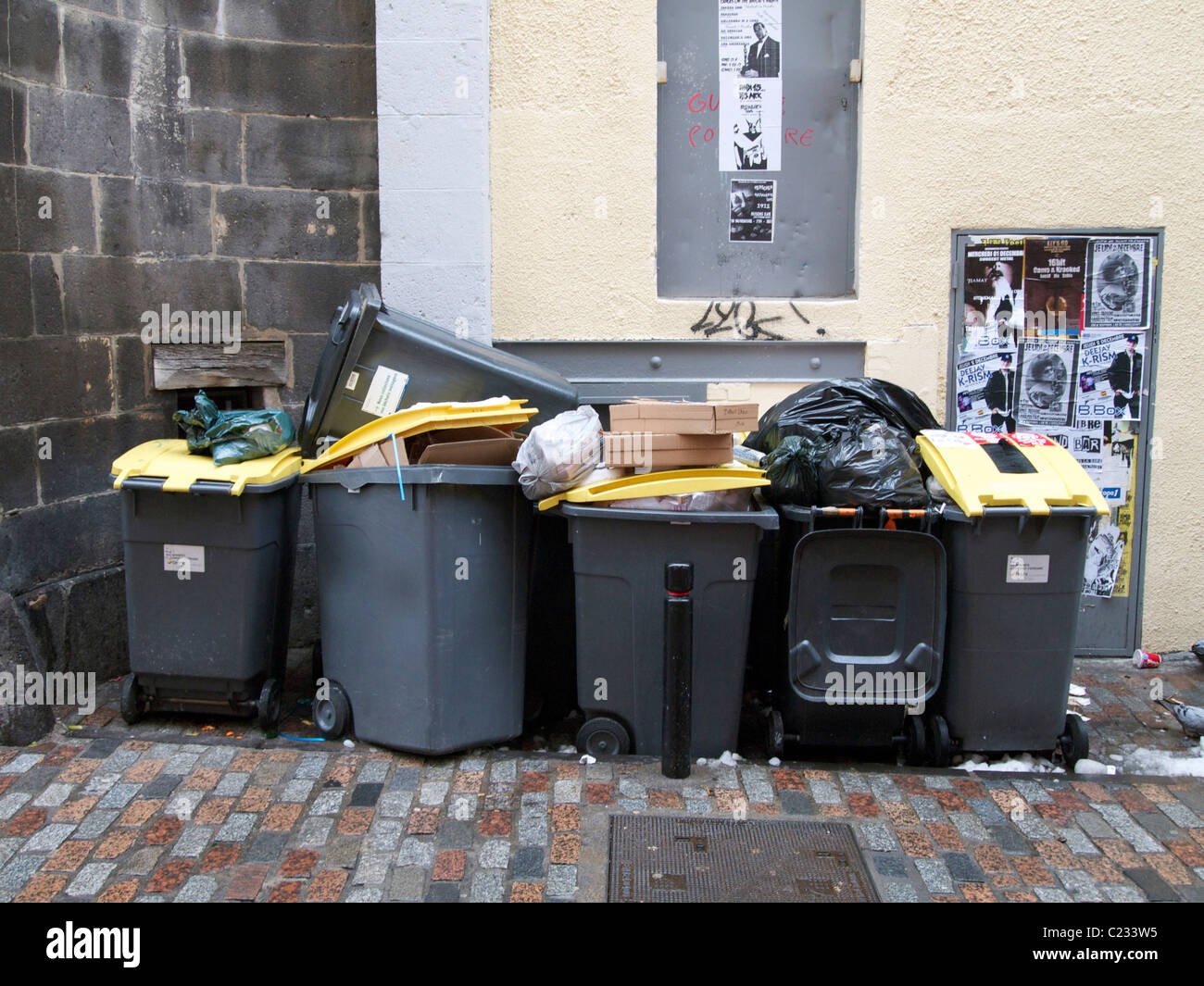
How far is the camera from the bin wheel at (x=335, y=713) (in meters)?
4.25

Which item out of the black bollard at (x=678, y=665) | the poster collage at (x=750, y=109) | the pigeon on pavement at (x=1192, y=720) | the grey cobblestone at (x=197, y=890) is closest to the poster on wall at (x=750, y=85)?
the poster collage at (x=750, y=109)

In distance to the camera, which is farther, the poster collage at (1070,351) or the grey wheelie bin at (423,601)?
the poster collage at (1070,351)

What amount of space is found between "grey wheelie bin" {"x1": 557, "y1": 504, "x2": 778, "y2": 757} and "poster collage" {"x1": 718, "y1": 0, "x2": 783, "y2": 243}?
86.9 inches

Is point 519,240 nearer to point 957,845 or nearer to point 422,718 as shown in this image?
point 422,718

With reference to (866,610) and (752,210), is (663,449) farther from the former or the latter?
(752,210)

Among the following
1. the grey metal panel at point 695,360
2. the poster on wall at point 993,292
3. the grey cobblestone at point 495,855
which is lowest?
the grey cobblestone at point 495,855

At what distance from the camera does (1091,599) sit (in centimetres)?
550

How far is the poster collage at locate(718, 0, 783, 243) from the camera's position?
17.8ft

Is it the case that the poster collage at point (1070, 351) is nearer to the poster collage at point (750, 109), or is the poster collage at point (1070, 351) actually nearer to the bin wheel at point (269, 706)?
the poster collage at point (750, 109)

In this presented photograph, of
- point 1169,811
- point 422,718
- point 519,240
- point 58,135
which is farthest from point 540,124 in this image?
point 1169,811

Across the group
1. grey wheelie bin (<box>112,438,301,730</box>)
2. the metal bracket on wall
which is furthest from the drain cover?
the metal bracket on wall

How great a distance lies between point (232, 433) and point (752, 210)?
3005 millimetres

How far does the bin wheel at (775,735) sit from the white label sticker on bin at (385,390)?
206 centimetres

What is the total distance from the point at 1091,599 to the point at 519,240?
3644 mm
